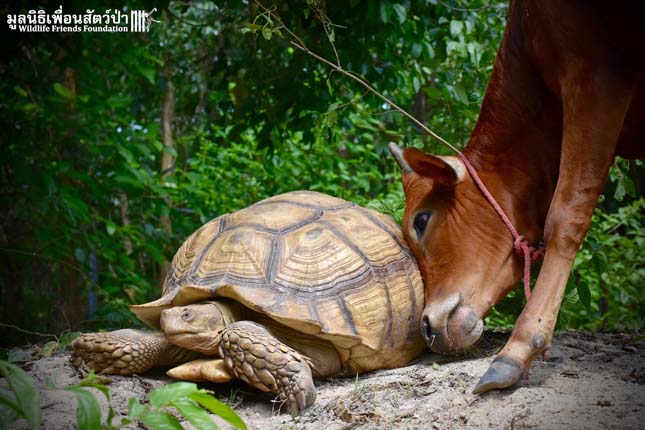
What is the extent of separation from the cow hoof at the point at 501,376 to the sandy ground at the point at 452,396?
4 centimetres

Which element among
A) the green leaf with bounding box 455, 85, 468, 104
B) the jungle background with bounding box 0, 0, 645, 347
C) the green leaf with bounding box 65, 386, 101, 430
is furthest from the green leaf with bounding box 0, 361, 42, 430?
the green leaf with bounding box 455, 85, 468, 104

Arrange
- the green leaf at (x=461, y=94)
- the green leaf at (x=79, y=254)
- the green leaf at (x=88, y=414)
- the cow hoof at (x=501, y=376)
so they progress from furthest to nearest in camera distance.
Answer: the green leaf at (x=79, y=254) < the green leaf at (x=461, y=94) < the cow hoof at (x=501, y=376) < the green leaf at (x=88, y=414)

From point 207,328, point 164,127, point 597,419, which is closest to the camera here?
point 597,419

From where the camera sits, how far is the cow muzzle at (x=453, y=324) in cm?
291

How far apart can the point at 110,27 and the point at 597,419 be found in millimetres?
5125

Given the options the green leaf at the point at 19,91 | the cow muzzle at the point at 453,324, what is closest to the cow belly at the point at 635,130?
the cow muzzle at the point at 453,324

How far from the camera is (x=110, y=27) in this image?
569cm

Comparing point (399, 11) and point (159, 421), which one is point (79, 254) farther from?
point (159, 421)

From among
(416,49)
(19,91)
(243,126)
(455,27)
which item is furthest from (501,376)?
(19,91)

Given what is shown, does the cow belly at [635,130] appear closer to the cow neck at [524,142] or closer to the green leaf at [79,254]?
the cow neck at [524,142]

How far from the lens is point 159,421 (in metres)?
1.81

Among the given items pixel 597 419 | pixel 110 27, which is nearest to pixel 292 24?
pixel 110 27

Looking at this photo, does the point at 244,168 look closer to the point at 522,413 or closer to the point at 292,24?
the point at 292,24

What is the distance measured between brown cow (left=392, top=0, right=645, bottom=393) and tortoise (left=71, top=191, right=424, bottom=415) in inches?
9.2
